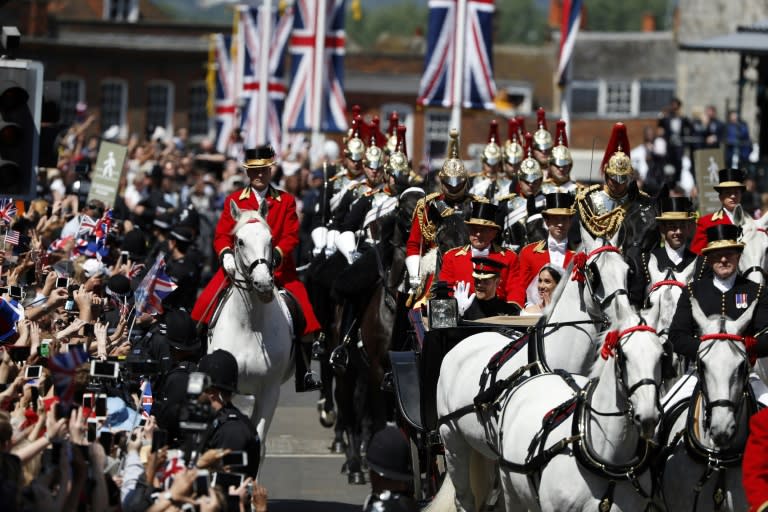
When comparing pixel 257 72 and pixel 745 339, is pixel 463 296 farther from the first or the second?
pixel 257 72

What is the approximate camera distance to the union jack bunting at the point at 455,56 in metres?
24.0

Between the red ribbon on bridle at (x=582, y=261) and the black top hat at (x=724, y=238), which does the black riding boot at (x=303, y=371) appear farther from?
the black top hat at (x=724, y=238)

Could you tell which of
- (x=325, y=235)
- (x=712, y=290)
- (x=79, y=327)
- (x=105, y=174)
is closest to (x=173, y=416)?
(x=79, y=327)

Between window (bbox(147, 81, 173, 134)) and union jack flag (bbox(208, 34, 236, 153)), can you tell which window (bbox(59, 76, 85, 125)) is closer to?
window (bbox(147, 81, 173, 134))

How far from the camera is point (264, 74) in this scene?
3244cm

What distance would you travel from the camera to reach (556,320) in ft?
34.7

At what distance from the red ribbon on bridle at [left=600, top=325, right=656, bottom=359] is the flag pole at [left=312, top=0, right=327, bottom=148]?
20.8 metres

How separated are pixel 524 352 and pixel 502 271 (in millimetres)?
1885

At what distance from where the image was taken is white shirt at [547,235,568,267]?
1284 cm

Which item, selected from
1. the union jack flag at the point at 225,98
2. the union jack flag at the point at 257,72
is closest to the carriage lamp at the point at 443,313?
the union jack flag at the point at 257,72

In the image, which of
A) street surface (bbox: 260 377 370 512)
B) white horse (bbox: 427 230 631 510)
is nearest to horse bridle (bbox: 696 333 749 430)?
white horse (bbox: 427 230 631 510)

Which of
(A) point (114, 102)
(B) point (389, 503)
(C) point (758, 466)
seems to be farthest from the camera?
(A) point (114, 102)

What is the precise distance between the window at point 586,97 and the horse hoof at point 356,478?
195ft

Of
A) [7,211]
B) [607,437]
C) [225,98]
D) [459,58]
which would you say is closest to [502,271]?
[607,437]
